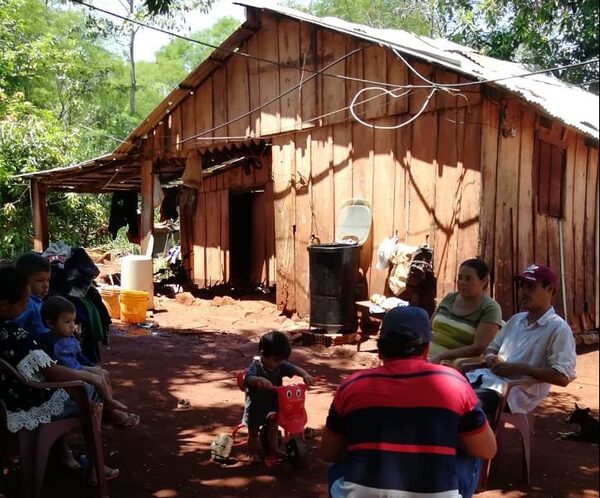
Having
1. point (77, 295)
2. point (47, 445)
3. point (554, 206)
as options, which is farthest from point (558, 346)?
point (554, 206)

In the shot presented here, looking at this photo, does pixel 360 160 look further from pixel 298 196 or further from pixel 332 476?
pixel 332 476

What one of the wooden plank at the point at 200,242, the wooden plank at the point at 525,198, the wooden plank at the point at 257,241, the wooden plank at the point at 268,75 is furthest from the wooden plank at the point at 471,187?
the wooden plank at the point at 200,242

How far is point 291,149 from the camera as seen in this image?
29.4 feet

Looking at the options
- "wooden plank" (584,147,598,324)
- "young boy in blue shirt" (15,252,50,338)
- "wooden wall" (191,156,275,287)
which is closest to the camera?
"wooden plank" (584,147,598,324)

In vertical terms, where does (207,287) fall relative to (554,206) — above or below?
below

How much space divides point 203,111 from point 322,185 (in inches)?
114

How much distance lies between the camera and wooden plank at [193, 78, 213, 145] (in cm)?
1010

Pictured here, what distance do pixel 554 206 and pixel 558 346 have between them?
15.6ft

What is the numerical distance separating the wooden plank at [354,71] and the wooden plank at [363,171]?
232mm

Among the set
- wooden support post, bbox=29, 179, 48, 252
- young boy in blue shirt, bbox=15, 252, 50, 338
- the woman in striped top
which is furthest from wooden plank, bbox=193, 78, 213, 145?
the woman in striped top

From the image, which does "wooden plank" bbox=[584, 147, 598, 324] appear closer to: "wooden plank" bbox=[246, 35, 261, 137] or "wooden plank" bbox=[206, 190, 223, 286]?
"wooden plank" bbox=[246, 35, 261, 137]

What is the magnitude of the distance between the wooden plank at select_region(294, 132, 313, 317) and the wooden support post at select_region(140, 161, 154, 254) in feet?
11.0

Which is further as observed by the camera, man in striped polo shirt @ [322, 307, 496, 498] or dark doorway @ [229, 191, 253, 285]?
dark doorway @ [229, 191, 253, 285]

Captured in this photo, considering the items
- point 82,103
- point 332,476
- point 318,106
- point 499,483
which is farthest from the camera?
point 82,103
